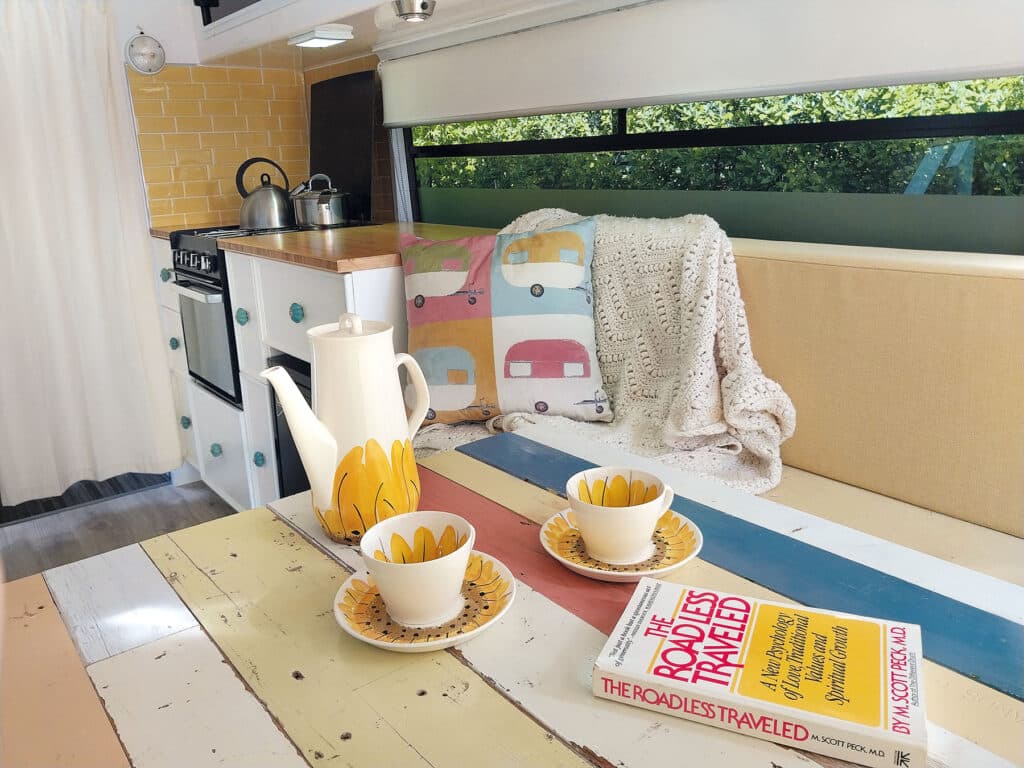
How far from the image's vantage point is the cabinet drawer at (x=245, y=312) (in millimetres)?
2583

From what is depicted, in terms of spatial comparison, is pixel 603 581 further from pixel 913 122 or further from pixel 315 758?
pixel 913 122

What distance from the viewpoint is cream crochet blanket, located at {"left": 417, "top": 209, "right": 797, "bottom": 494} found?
64.9 inches

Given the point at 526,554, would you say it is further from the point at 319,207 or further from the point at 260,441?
the point at 319,207

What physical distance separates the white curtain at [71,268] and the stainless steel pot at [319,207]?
0.83 metres

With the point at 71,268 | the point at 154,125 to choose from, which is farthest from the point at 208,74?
the point at 71,268

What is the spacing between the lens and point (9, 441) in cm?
320

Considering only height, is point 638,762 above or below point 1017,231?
below

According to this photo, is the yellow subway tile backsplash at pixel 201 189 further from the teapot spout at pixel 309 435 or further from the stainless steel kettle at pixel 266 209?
the teapot spout at pixel 309 435

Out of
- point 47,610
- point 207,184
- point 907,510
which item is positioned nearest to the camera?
point 47,610

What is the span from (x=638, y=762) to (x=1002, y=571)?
93 cm

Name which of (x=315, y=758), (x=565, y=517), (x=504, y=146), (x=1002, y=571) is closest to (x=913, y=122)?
(x=1002, y=571)

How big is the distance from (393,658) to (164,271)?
9.59 ft

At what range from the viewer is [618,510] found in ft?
2.87

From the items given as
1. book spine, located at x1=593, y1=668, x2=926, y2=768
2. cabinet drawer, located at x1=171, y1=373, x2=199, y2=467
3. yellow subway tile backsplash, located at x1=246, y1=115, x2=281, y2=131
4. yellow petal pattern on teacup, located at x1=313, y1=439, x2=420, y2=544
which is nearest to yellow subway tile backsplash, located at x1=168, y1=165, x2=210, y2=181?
yellow subway tile backsplash, located at x1=246, y1=115, x2=281, y2=131
